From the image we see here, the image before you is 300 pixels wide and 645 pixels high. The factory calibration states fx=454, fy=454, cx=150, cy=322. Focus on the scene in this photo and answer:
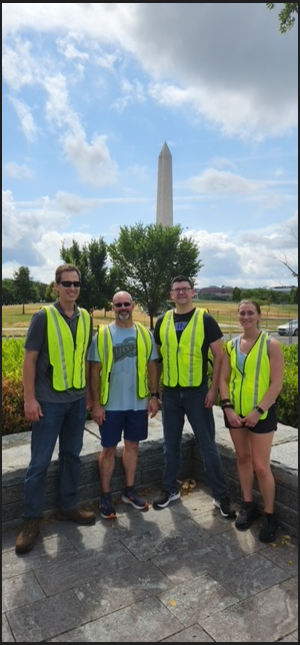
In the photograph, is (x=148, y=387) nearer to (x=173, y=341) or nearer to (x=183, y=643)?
(x=173, y=341)

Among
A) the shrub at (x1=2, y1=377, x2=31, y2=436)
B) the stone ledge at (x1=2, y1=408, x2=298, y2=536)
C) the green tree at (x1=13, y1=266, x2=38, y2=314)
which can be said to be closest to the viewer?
the stone ledge at (x1=2, y1=408, x2=298, y2=536)

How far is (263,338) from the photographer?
3.44 metres

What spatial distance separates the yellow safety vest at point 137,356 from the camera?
374 centimetres

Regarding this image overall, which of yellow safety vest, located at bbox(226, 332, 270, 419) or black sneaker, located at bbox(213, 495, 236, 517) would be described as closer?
yellow safety vest, located at bbox(226, 332, 270, 419)

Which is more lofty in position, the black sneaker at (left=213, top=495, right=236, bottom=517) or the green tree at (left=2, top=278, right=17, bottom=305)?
the green tree at (left=2, top=278, right=17, bottom=305)

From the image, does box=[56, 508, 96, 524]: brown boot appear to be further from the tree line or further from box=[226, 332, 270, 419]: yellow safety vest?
the tree line

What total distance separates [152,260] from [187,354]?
3481 cm

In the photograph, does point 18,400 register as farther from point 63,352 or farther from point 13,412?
point 63,352

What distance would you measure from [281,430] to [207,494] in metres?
0.97

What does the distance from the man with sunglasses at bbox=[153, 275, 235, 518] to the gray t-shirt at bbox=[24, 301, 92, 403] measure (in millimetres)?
817

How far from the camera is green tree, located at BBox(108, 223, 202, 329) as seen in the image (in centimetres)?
3766

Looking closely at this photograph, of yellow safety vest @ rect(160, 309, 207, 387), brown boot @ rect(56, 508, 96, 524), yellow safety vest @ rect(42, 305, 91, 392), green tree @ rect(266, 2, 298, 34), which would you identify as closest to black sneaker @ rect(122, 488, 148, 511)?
brown boot @ rect(56, 508, 96, 524)

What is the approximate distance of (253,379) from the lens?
Answer: 3.40 metres

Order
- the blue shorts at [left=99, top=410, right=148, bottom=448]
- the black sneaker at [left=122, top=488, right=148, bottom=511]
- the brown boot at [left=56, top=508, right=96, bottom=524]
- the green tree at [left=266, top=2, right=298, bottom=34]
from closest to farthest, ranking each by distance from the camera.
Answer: the brown boot at [left=56, top=508, right=96, bottom=524] → the blue shorts at [left=99, top=410, right=148, bottom=448] → the black sneaker at [left=122, top=488, right=148, bottom=511] → the green tree at [left=266, top=2, right=298, bottom=34]
